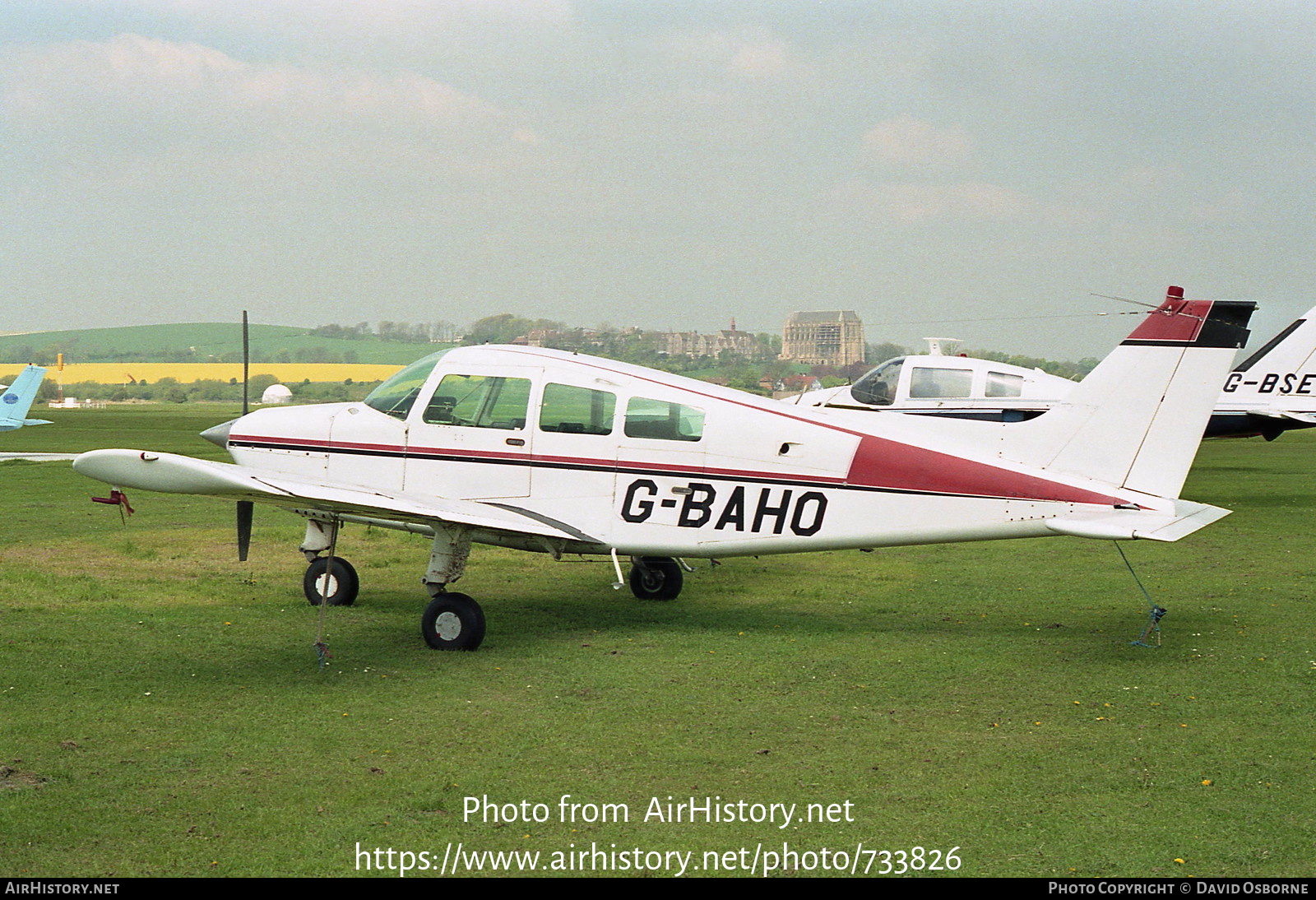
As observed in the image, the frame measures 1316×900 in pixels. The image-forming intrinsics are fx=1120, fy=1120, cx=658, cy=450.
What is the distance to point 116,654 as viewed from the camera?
8812 mm

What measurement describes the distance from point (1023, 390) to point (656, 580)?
37.3 feet

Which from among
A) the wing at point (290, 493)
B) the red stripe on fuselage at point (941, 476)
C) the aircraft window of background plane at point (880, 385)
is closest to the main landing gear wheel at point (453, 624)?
the wing at point (290, 493)

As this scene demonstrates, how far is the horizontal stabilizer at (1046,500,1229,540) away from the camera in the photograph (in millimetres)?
8531

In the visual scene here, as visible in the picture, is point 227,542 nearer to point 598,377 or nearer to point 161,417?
point 598,377

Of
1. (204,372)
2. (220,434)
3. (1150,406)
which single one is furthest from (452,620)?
(204,372)

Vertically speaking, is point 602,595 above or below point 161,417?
above

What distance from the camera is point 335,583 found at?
36.6 ft

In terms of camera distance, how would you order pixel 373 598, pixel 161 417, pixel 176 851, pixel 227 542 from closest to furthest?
pixel 176 851
pixel 373 598
pixel 227 542
pixel 161 417

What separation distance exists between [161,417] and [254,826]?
242 feet

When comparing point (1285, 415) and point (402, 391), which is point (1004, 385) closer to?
point (1285, 415)

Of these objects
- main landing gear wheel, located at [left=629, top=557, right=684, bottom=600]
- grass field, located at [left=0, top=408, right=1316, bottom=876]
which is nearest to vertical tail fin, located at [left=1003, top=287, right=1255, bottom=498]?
grass field, located at [left=0, top=408, right=1316, bottom=876]

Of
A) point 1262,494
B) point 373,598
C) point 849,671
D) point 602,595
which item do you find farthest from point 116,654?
point 1262,494

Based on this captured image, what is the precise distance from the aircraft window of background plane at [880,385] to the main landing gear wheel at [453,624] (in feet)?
44.4

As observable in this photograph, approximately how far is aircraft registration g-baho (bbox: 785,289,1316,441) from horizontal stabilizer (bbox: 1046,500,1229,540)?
974 centimetres
